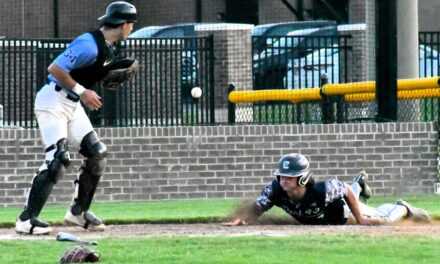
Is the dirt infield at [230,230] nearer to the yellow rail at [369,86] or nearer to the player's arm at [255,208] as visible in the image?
the player's arm at [255,208]

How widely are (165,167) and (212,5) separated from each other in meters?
22.4

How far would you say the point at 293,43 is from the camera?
60.1 feet

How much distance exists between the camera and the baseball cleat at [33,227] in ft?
34.6

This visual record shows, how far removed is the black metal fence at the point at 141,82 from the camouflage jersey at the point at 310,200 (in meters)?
5.09

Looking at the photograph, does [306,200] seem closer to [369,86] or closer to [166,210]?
[166,210]

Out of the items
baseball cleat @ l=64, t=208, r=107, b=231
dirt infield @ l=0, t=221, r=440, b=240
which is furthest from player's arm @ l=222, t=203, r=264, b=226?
baseball cleat @ l=64, t=208, r=107, b=231

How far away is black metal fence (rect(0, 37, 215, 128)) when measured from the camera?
52.3 feet

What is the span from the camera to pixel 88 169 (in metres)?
11.1

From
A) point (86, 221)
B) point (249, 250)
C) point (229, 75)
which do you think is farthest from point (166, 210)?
point (229, 75)

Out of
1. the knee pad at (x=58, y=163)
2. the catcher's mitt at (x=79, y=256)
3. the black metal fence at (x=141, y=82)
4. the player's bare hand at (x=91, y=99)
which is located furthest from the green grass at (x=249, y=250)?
the black metal fence at (x=141, y=82)

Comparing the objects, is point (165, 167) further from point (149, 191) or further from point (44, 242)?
point (44, 242)

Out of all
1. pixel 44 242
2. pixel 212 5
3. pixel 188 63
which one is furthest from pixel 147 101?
pixel 212 5

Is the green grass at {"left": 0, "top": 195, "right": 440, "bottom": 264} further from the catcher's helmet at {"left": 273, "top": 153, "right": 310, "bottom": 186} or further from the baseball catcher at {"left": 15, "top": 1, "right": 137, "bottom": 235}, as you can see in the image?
the catcher's helmet at {"left": 273, "top": 153, "right": 310, "bottom": 186}

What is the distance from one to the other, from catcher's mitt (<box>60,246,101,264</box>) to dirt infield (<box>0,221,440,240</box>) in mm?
2060
